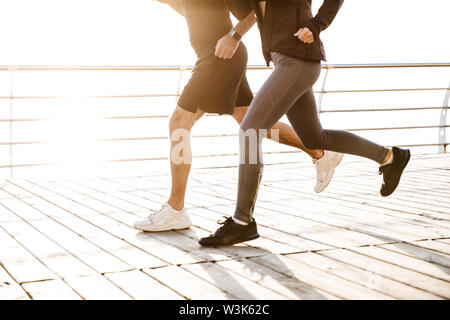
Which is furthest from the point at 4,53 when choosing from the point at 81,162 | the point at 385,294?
the point at 385,294

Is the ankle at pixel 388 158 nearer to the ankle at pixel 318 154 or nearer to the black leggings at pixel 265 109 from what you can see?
the ankle at pixel 318 154

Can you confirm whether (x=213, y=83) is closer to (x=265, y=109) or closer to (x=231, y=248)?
(x=265, y=109)

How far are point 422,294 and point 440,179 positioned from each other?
10.5 ft

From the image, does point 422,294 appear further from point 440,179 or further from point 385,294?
point 440,179

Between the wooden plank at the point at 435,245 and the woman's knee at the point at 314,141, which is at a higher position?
the woman's knee at the point at 314,141

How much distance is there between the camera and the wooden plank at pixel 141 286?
2029mm

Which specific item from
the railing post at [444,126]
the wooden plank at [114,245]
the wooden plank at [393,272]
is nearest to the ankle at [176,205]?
the wooden plank at [114,245]

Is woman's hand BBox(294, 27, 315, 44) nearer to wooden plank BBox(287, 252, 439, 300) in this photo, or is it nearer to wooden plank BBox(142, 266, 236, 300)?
wooden plank BBox(287, 252, 439, 300)

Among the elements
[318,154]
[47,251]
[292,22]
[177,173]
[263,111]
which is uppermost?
[292,22]

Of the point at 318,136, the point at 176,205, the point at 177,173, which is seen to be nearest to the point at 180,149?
the point at 177,173

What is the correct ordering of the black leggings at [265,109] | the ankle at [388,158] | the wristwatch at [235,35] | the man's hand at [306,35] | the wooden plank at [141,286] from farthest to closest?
the ankle at [388,158] < the wristwatch at [235,35] < the black leggings at [265,109] < the man's hand at [306,35] < the wooden plank at [141,286]

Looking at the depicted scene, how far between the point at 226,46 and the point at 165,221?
2.96 ft

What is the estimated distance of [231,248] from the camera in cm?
275

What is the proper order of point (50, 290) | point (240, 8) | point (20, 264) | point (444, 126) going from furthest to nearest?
1. point (444, 126)
2. point (240, 8)
3. point (20, 264)
4. point (50, 290)
